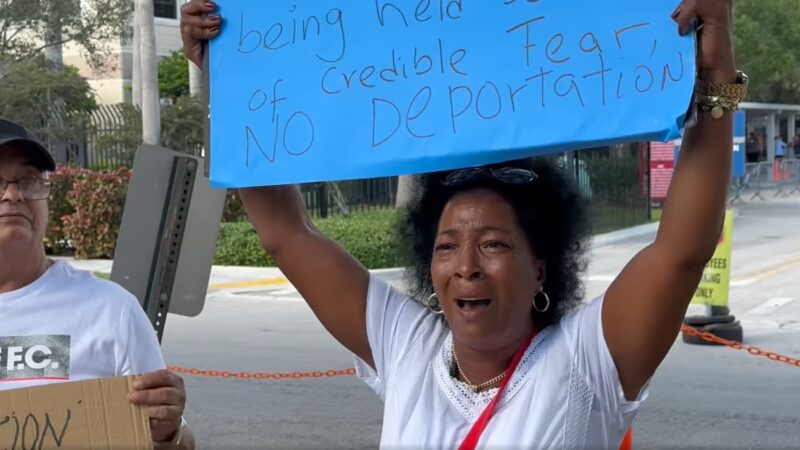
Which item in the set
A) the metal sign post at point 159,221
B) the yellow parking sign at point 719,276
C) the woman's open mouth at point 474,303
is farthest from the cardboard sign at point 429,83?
the yellow parking sign at point 719,276

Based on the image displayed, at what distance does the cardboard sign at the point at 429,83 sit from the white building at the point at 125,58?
3352 cm

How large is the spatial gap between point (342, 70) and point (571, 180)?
59 cm

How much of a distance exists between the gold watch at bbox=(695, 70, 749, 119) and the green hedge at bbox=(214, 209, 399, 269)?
13771 millimetres

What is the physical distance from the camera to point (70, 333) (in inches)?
106

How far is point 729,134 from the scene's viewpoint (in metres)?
2.19

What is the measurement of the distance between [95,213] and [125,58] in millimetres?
19673

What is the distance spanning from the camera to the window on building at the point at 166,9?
3534 centimetres

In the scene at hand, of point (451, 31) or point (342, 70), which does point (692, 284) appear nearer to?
point (451, 31)

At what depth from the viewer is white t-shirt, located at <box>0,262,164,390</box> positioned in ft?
8.66

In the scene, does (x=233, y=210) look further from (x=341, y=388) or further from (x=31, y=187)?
(x=31, y=187)

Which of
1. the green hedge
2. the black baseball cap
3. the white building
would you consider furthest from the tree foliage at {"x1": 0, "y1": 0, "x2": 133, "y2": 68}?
the black baseball cap

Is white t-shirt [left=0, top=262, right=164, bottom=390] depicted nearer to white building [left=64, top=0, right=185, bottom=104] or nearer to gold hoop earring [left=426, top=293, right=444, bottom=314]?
gold hoop earring [left=426, top=293, right=444, bottom=314]

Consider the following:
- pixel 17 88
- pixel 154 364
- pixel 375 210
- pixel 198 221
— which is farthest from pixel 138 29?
pixel 154 364

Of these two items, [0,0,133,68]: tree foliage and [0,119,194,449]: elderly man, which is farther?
[0,0,133,68]: tree foliage
